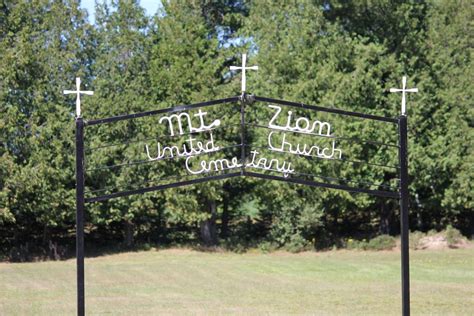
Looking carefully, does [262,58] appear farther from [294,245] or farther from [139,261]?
[139,261]

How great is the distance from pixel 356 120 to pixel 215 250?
7.03 m

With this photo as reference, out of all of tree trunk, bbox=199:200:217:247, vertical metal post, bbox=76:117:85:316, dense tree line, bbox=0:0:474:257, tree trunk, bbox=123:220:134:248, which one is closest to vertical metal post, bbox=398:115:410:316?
vertical metal post, bbox=76:117:85:316

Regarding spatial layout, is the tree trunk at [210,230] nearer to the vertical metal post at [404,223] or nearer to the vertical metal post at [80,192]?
the vertical metal post at [404,223]

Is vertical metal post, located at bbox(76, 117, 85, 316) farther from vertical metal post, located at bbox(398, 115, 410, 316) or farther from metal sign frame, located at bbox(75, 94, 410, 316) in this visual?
vertical metal post, located at bbox(398, 115, 410, 316)

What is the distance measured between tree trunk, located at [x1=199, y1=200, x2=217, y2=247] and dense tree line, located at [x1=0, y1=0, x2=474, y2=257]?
0.05 metres

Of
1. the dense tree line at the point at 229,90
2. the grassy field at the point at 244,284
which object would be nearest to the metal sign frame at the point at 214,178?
the grassy field at the point at 244,284

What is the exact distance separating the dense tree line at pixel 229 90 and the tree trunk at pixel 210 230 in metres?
0.05

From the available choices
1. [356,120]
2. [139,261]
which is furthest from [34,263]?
[356,120]

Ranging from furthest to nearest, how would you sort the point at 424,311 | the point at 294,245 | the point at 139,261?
the point at 294,245 < the point at 139,261 < the point at 424,311

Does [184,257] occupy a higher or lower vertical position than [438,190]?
lower

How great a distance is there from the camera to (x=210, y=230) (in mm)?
32969

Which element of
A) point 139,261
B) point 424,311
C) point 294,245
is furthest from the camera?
point 294,245

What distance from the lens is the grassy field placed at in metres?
17.3

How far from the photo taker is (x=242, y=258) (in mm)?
29109
